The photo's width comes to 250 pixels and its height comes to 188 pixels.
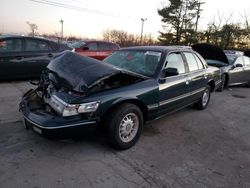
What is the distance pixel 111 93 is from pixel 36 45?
5.39 meters

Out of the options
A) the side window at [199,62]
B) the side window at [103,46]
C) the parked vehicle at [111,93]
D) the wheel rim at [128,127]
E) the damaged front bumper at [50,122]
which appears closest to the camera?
the damaged front bumper at [50,122]

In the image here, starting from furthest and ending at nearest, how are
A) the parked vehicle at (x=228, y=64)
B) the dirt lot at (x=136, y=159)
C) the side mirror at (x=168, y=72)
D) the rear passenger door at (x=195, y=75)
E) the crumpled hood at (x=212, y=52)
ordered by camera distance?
the crumpled hood at (x=212, y=52), the parked vehicle at (x=228, y=64), the rear passenger door at (x=195, y=75), the side mirror at (x=168, y=72), the dirt lot at (x=136, y=159)

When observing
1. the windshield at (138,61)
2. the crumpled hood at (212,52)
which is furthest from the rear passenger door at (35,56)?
the crumpled hood at (212,52)

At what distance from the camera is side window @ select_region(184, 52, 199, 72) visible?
4985 millimetres

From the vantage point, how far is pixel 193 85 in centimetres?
500

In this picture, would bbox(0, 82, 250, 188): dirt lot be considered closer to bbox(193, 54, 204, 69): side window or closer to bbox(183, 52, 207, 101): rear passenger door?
bbox(183, 52, 207, 101): rear passenger door

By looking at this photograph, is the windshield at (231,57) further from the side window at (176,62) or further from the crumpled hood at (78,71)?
the crumpled hood at (78,71)

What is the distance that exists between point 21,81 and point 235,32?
23741 millimetres

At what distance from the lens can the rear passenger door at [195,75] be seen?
4955 millimetres

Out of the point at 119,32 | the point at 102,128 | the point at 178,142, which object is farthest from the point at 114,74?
the point at 119,32

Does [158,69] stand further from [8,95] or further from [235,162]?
[8,95]

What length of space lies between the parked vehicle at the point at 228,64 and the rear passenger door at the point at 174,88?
454 cm

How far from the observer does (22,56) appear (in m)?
7.25

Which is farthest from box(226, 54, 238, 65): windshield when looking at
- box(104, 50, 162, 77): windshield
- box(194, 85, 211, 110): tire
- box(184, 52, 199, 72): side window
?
box(104, 50, 162, 77): windshield
